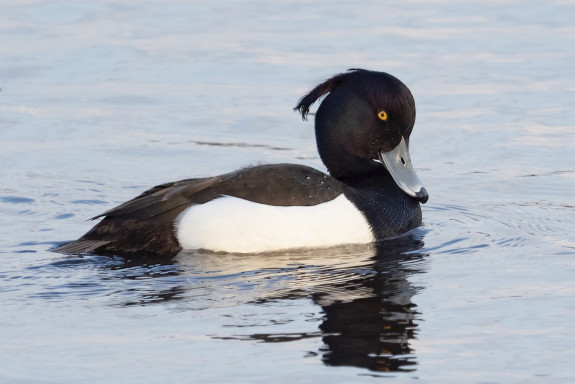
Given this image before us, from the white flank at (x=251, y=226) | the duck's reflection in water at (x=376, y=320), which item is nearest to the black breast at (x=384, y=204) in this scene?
the white flank at (x=251, y=226)

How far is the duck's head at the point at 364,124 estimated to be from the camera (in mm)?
8430

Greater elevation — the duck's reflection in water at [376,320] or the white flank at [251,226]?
the white flank at [251,226]

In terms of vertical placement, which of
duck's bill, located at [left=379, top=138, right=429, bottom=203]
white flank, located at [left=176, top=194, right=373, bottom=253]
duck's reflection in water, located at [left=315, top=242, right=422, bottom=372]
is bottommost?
duck's reflection in water, located at [left=315, top=242, right=422, bottom=372]

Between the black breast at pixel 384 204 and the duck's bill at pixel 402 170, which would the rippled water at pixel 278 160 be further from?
the duck's bill at pixel 402 170

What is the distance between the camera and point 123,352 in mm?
5871

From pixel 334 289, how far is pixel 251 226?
0.97 metres

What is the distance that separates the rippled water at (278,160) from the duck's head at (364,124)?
0.58 meters

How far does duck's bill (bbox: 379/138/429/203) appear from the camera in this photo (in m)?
8.48

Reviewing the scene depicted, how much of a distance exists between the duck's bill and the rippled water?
1.04 feet

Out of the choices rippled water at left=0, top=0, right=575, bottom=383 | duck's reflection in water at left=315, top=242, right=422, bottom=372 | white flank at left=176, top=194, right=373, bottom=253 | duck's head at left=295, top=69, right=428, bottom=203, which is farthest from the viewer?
duck's head at left=295, top=69, right=428, bottom=203

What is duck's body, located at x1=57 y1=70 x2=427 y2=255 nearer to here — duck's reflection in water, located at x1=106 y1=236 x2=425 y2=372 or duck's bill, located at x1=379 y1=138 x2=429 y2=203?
duck's reflection in water, located at x1=106 y1=236 x2=425 y2=372

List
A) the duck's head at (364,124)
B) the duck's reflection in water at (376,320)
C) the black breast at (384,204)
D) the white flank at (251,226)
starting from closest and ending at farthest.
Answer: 1. the duck's reflection in water at (376,320)
2. the white flank at (251,226)
3. the black breast at (384,204)
4. the duck's head at (364,124)

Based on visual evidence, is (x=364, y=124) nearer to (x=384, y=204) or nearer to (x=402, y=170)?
(x=402, y=170)

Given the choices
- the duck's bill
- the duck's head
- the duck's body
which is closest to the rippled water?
the duck's body
